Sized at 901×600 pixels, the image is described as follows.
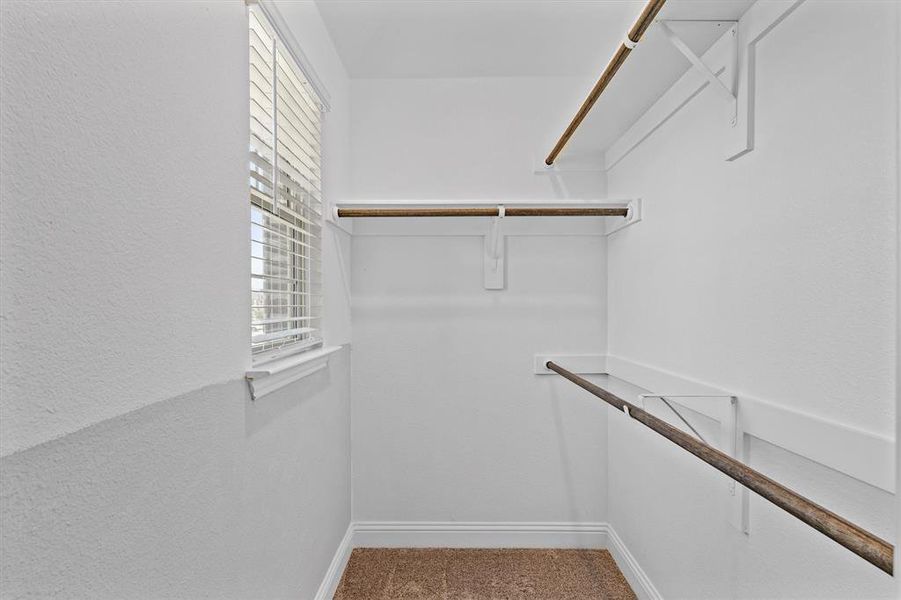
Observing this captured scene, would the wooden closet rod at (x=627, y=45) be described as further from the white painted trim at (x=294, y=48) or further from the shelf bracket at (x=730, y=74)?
the white painted trim at (x=294, y=48)

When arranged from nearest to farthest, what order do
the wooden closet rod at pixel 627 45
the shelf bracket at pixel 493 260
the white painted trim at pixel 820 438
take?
the white painted trim at pixel 820 438, the wooden closet rod at pixel 627 45, the shelf bracket at pixel 493 260

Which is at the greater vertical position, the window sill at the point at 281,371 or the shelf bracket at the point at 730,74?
the shelf bracket at the point at 730,74

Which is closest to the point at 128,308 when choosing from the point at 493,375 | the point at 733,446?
the point at 733,446

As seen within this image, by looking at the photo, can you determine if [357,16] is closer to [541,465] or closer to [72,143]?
[72,143]

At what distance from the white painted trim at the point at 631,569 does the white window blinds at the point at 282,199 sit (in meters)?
1.55

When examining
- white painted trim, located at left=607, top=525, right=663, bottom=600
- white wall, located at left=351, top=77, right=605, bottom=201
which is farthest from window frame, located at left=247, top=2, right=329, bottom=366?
white painted trim, located at left=607, top=525, right=663, bottom=600

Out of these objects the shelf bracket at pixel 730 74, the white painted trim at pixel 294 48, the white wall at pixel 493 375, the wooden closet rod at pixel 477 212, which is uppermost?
the white painted trim at pixel 294 48

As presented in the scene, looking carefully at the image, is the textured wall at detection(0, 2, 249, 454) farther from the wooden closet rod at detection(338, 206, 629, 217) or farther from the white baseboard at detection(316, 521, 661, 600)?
the white baseboard at detection(316, 521, 661, 600)

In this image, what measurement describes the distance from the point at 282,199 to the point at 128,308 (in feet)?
2.92

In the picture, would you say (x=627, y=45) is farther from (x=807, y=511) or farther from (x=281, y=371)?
(x=281, y=371)

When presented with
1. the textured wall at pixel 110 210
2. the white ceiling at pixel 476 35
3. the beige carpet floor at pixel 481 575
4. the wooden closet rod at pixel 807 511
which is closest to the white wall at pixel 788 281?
the wooden closet rod at pixel 807 511

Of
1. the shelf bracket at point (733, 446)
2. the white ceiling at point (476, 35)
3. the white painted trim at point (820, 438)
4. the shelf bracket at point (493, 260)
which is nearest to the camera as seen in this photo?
the white painted trim at point (820, 438)

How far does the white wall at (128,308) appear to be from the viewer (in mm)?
530

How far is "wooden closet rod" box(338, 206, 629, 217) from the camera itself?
1936 mm
